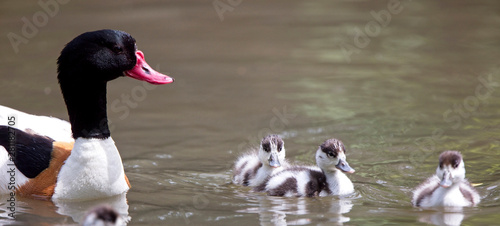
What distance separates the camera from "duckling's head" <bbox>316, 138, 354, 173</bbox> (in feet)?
22.6

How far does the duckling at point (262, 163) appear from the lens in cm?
715

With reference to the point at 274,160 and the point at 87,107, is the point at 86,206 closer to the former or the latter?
the point at 87,107

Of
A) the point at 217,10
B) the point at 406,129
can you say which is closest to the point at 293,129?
the point at 406,129

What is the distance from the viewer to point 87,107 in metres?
6.71

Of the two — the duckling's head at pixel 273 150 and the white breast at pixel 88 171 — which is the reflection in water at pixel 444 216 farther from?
the white breast at pixel 88 171

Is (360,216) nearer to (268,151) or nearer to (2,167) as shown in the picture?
(268,151)

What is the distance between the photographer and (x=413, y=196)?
666cm

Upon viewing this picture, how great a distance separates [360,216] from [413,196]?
2.06 feet

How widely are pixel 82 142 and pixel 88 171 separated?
9.6 inches

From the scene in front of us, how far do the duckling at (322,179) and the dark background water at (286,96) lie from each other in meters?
0.11

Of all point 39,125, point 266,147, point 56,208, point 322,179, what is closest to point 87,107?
point 39,125

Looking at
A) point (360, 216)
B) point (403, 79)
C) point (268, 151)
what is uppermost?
point (403, 79)

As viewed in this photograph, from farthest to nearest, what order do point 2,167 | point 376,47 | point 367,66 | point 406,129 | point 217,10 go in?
point 217,10 → point 376,47 → point 367,66 → point 406,129 → point 2,167

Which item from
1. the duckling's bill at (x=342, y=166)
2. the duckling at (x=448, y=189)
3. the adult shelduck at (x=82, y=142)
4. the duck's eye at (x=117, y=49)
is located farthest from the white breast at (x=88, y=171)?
the duckling at (x=448, y=189)
